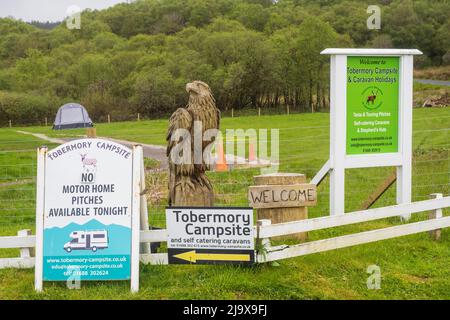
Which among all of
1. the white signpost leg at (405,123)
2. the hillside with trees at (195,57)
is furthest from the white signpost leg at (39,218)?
the hillside with trees at (195,57)

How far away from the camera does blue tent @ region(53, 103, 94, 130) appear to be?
101 feet

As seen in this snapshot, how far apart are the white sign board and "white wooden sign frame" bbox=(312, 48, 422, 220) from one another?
8.14 feet

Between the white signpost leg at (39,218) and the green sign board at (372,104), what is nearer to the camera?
the white signpost leg at (39,218)

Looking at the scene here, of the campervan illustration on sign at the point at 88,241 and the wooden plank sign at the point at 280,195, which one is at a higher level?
the wooden plank sign at the point at 280,195

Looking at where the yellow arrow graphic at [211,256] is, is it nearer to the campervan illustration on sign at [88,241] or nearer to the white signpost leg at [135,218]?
the white signpost leg at [135,218]

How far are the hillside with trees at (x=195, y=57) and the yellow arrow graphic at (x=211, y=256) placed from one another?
99.8ft

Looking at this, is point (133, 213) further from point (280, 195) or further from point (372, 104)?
point (372, 104)

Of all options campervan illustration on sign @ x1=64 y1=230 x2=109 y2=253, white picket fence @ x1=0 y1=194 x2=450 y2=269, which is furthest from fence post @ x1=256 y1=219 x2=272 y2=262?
campervan illustration on sign @ x1=64 y1=230 x2=109 y2=253

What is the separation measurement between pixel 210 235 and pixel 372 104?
3.68 metres

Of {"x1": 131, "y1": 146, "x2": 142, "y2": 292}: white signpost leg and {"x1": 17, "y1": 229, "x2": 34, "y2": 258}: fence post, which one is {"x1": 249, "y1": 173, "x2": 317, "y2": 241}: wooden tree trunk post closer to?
{"x1": 131, "y1": 146, "x2": 142, "y2": 292}: white signpost leg

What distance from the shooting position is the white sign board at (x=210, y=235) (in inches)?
238

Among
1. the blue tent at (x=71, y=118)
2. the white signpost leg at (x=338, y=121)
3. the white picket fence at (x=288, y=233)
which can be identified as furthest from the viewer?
the blue tent at (x=71, y=118)

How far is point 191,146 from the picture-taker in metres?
7.21
